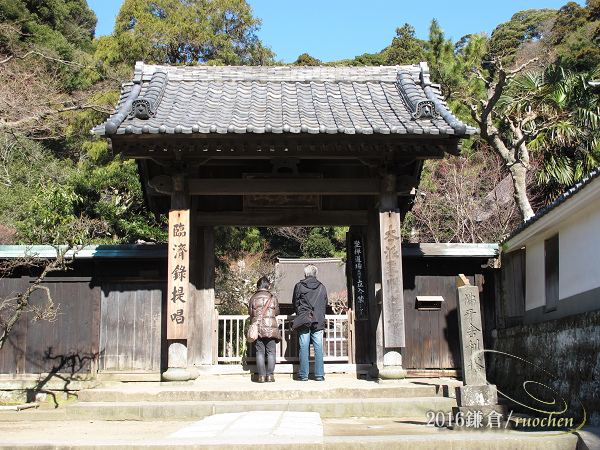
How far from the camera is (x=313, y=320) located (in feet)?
29.1

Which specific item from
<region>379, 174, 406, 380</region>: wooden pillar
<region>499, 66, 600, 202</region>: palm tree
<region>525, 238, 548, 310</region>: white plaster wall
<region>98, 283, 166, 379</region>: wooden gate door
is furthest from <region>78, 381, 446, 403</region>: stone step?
<region>499, 66, 600, 202</region>: palm tree

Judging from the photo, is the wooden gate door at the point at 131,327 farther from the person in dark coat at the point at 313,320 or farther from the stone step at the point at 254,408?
the stone step at the point at 254,408

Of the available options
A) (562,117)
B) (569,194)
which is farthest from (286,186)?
(562,117)

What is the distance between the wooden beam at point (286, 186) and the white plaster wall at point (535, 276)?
254cm

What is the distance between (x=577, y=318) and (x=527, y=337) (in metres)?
1.86

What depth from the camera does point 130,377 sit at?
10047 millimetres

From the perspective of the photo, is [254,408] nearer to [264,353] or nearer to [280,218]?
[264,353]

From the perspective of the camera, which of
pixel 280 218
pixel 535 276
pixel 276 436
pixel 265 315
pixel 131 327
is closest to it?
pixel 276 436

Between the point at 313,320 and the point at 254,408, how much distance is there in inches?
89.6

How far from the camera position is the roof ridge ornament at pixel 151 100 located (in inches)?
327

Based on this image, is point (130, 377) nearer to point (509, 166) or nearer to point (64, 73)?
point (509, 166)

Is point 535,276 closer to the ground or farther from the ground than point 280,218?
closer to the ground

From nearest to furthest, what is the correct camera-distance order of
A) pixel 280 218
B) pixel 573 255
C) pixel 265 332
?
pixel 573 255 → pixel 265 332 → pixel 280 218

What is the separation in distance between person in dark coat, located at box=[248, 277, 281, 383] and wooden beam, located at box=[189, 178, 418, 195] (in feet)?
5.81
